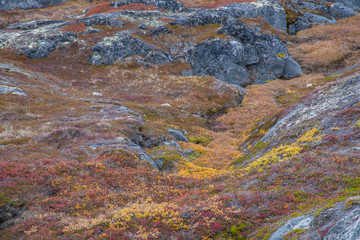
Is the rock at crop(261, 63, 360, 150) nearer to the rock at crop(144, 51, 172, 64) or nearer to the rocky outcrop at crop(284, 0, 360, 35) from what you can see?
the rock at crop(144, 51, 172, 64)

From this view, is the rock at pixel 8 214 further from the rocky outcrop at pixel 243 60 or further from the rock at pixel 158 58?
the rocky outcrop at pixel 243 60

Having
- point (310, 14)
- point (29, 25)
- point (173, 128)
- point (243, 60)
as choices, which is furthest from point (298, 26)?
point (29, 25)

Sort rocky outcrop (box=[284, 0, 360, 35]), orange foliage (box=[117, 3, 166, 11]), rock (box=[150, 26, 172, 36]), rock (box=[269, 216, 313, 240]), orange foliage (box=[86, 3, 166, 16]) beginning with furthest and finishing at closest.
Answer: rocky outcrop (box=[284, 0, 360, 35]) < orange foliage (box=[117, 3, 166, 11]) < orange foliage (box=[86, 3, 166, 16]) < rock (box=[150, 26, 172, 36]) < rock (box=[269, 216, 313, 240])

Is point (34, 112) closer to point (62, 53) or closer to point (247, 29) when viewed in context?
point (62, 53)

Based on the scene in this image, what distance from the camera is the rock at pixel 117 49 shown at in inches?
2442

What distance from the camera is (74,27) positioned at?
67.5m

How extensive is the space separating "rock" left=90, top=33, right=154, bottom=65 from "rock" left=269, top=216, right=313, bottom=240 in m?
60.8

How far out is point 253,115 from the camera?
43094 mm

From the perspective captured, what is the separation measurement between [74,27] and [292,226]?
74809mm

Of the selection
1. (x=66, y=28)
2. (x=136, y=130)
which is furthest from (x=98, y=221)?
(x=66, y=28)

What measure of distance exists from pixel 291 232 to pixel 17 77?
50959 millimetres

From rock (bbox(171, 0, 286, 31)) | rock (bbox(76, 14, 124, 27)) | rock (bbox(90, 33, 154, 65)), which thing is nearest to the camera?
rock (bbox(90, 33, 154, 65))

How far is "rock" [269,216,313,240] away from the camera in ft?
25.5

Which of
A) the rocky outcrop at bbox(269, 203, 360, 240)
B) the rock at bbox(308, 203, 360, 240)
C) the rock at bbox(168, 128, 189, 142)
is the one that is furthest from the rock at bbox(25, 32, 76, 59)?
the rock at bbox(308, 203, 360, 240)
